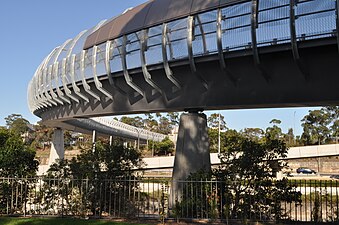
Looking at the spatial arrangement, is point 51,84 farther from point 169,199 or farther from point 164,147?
point 164,147

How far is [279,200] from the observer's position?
11547 mm

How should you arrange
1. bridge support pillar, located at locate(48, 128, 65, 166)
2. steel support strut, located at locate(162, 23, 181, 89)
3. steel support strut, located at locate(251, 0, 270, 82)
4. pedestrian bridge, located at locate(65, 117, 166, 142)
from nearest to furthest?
1. steel support strut, located at locate(251, 0, 270, 82)
2. steel support strut, located at locate(162, 23, 181, 89)
3. bridge support pillar, located at locate(48, 128, 65, 166)
4. pedestrian bridge, located at locate(65, 117, 166, 142)

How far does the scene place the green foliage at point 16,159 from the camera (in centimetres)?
1423

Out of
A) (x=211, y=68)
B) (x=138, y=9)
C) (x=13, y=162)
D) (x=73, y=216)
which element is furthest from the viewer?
(x=138, y=9)

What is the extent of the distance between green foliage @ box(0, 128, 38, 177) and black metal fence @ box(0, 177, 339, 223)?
66 centimetres

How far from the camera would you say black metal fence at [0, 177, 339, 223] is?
11.7m

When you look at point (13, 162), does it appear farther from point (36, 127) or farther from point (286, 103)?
point (36, 127)

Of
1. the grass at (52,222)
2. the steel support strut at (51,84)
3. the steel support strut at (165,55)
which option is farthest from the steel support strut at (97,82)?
the grass at (52,222)

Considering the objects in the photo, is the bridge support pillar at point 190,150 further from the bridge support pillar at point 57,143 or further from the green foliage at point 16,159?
the bridge support pillar at point 57,143

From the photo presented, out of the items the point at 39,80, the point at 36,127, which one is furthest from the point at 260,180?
the point at 36,127

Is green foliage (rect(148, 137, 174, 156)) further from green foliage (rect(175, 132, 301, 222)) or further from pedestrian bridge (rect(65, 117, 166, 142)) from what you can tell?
green foliage (rect(175, 132, 301, 222))

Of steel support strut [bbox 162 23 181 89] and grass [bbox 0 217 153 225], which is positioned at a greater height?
steel support strut [bbox 162 23 181 89]

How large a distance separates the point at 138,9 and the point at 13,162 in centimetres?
862

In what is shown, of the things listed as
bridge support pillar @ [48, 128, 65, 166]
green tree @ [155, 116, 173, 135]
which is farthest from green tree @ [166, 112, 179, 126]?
bridge support pillar @ [48, 128, 65, 166]
